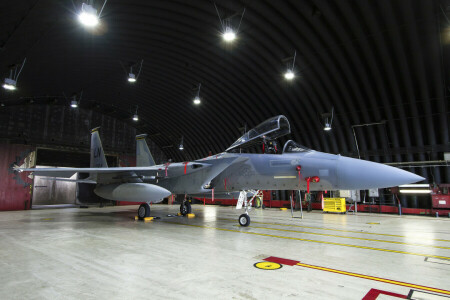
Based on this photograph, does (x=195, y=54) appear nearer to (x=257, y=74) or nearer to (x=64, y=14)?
(x=257, y=74)

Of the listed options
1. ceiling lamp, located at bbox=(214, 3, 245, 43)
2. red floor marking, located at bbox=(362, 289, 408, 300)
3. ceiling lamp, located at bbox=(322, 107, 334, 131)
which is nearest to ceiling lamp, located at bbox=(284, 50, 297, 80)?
ceiling lamp, located at bbox=(214, 3, 245, 43)

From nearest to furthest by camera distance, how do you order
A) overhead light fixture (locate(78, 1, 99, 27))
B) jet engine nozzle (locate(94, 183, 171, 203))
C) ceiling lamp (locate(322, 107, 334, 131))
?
overhead light fixture (locate(78, 1, 99, 27)), jet engine nozzle (locate(94, 183, 171, 203)), ceiling lamp (locate(322, 107, 334, 131))

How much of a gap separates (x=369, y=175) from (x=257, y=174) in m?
2.66

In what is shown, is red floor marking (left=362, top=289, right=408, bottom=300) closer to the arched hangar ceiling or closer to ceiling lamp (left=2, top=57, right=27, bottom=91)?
the arched hangar ceiling

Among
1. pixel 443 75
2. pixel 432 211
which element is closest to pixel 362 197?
pixel 432 211

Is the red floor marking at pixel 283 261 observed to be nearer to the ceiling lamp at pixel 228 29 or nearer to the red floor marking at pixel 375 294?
the red floor marking at pixel 375 294

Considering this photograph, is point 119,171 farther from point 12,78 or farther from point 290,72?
point 12,78

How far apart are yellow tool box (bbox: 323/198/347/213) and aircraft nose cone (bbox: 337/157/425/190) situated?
7.67 meters

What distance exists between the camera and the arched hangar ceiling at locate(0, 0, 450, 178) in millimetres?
8156

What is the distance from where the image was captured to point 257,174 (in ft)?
21.5

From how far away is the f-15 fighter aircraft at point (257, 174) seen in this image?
201 inches

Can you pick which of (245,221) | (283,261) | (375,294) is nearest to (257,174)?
(245,221)

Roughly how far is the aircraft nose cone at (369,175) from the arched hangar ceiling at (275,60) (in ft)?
18.7

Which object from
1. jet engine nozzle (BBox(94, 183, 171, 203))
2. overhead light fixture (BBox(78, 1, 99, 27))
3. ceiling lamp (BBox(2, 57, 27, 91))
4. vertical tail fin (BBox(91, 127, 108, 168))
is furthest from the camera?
vertical tail fin (BBox(91, 127, 108, 168))
